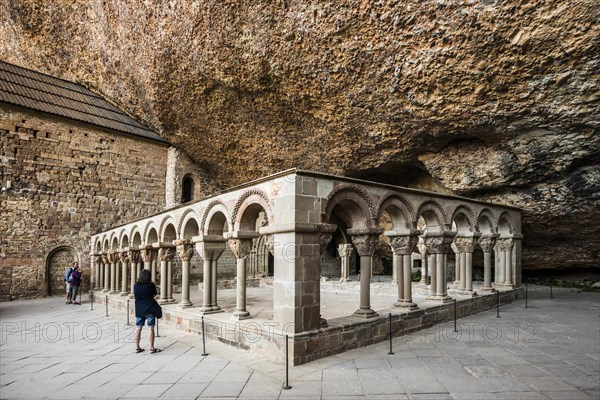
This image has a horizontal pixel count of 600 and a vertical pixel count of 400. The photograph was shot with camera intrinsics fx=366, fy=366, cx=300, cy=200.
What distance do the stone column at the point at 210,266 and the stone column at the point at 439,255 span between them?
16.3 feet

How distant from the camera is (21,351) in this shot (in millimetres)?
6234

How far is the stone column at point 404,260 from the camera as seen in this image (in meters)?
7.55

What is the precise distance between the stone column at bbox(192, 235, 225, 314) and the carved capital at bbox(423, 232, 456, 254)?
496cm

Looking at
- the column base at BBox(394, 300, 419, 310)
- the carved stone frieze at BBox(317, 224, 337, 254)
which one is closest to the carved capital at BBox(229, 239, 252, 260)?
the carved stone frieze at BBox(317, 224, 337, 254)

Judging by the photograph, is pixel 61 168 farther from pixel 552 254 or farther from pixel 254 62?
pixel 552 254

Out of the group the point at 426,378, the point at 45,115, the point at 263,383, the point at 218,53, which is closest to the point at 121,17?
the point at 218,53

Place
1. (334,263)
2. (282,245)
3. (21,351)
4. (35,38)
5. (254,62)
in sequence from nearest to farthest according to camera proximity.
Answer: (282,245) < (21,351) < (254,62) < (35,38) < (334,263)

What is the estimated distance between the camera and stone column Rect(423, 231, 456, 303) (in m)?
8.66

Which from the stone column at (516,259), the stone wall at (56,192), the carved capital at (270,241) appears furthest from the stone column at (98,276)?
the stone column at (516,259)

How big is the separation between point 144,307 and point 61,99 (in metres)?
13.6

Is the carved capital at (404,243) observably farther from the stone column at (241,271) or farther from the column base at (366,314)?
the stone column at (241,271)

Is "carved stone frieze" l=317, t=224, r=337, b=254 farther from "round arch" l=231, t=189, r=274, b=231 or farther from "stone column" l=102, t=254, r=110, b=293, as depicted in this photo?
"stone column" l=102, t=254, r=110, b=293

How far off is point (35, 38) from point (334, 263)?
63.5ft

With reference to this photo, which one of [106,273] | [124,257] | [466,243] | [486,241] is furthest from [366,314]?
[106,273]
